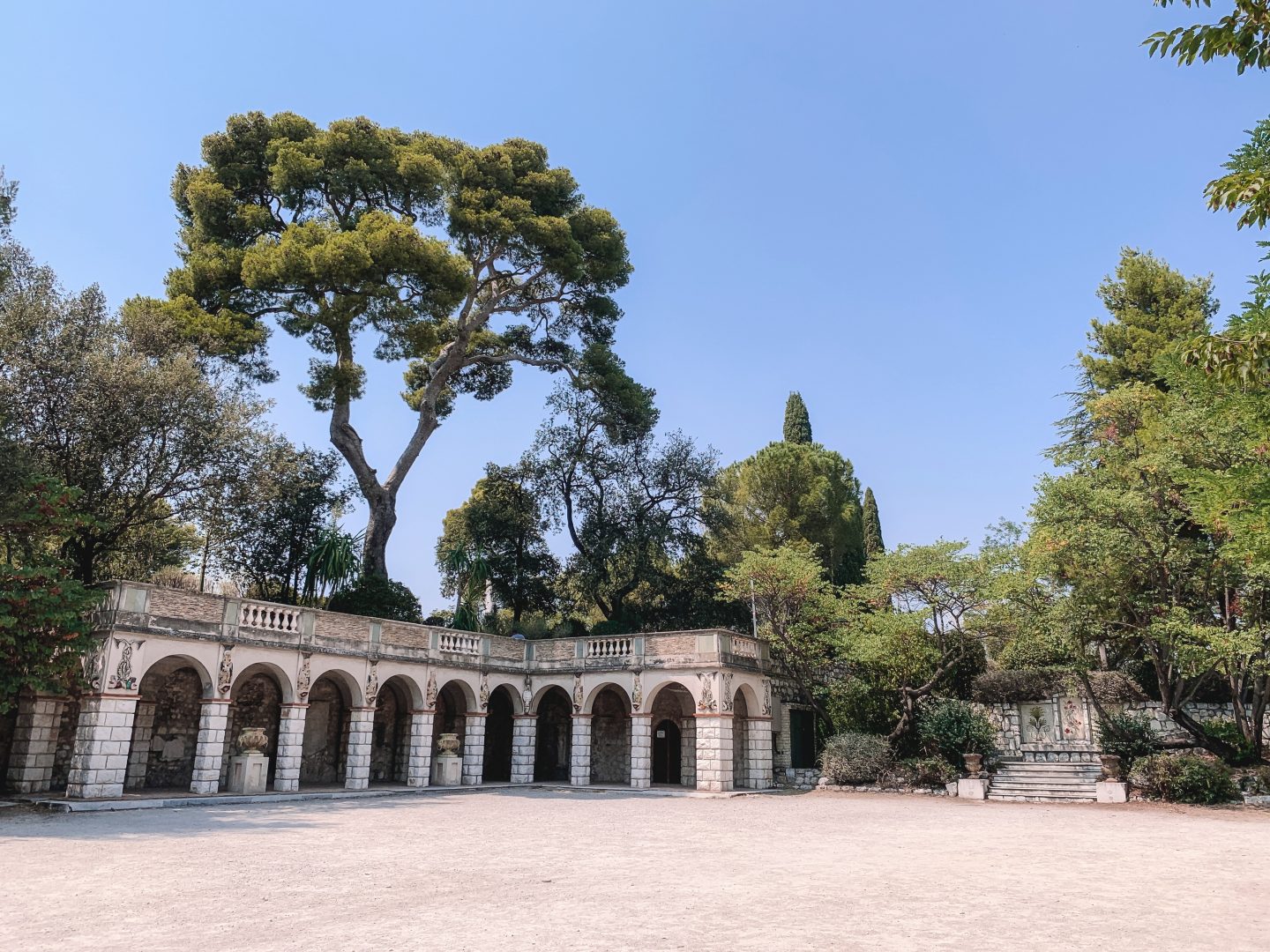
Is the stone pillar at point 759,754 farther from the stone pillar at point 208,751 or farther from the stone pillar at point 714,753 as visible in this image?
the stone pillar at point 208,751

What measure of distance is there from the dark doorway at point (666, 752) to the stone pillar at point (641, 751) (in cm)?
283

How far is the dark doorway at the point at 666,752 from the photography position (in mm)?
30688

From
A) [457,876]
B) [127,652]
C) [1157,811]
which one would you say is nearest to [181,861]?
[457,876]

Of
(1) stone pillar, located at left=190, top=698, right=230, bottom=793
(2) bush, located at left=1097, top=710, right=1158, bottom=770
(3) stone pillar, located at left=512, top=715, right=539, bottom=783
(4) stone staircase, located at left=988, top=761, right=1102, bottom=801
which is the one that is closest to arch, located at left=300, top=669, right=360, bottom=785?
(1) stone pillar, located at left=190, top=698, right=230, bottom=793

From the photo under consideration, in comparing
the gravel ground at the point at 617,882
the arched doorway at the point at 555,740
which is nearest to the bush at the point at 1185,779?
the gravel ground at the point at 617,882

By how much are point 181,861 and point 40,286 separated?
17.8 m

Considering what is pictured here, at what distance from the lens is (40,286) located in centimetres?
2194

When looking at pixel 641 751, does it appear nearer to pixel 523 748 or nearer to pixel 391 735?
pixel 523 748

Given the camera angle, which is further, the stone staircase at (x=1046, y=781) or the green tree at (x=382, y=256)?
the green tree at (x=382, y=256)

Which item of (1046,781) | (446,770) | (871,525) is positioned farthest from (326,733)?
(871,525)

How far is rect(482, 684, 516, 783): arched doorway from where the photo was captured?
32688 mm

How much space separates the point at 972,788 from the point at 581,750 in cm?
1265

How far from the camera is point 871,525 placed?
4766 centimetres

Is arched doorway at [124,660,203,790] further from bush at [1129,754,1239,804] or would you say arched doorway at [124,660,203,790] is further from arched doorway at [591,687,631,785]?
bush at [1129,754,1239,804]
